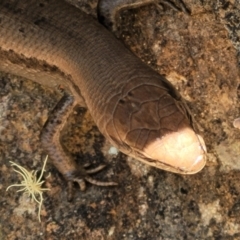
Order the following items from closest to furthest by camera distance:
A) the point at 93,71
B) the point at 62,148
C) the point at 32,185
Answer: the point at 93,71 → the point at 32,185 → the point at 62,148

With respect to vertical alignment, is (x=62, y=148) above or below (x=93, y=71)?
below

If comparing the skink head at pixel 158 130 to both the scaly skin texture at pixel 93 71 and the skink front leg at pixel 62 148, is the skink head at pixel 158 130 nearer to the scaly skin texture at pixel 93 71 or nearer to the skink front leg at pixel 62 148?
the scaly skin texture at pixel 93 71

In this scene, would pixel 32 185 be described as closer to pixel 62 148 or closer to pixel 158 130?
pixel 62 148

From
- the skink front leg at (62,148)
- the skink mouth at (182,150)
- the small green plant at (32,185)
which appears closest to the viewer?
the skink mouth at (182,150)

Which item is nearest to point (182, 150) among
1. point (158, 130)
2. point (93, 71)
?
point (158, 130)

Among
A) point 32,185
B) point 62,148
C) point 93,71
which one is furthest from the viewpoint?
point 62,148

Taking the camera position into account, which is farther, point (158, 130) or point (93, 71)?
point (93, 71)

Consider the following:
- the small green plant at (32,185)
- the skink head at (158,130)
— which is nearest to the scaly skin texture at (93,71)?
the skink head at (158,130)

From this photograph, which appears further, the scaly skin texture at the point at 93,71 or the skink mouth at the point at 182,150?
the scaly skin texture at the point at 93,71
